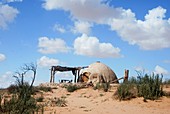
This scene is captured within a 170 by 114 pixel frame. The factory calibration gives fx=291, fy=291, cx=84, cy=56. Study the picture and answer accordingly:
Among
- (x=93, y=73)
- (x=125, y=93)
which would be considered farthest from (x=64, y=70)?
(x=125, y=93)

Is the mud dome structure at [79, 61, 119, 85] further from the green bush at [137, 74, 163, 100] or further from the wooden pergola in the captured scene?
the green bush at [137, 74, 163, 100]

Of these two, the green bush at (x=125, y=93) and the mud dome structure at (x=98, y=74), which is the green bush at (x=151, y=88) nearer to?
the green bush at (x=125, y=93)

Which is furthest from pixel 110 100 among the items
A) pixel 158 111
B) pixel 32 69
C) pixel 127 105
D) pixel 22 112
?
pixel 22 112

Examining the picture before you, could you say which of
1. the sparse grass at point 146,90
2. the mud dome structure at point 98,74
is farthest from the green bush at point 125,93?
the mud dome structure at point 98,74

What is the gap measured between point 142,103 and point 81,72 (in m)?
24.0

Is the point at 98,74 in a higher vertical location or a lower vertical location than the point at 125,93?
higher

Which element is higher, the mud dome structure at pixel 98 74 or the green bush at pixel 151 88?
the mud dome structure at pixel 98 74

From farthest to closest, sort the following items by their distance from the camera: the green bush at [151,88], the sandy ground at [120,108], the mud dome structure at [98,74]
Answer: the mud dome structure at [98,74], the green bush at [151,88], the sandy ground at [120,108]

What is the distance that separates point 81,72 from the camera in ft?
129

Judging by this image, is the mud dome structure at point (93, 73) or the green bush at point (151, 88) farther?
the mud dome structure at point (93, 73)

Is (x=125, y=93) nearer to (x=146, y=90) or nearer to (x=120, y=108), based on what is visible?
(x=146, y=90)

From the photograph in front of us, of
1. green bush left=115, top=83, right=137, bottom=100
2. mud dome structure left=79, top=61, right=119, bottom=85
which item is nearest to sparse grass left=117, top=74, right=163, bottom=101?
green bush left=115, top=83, right=137, bottom=100

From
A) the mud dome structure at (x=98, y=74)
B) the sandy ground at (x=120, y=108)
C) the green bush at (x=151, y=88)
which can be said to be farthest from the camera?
the mud dome structure at (x=98, y=74)

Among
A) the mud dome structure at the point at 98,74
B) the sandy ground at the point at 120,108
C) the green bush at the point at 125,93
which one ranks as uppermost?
the mud dome structure at the point at 98,74
